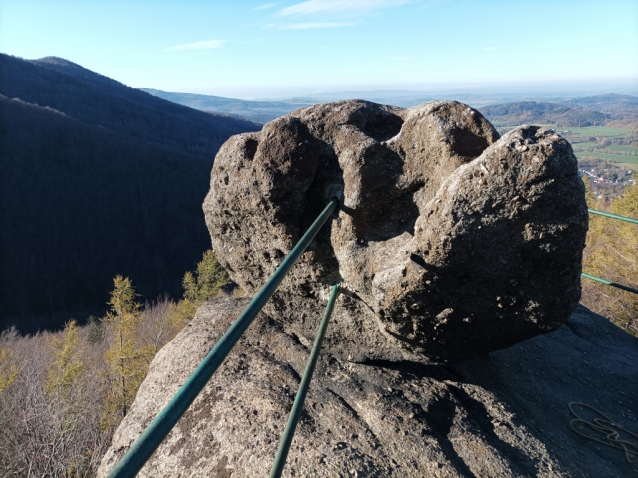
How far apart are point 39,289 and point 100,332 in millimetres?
30111

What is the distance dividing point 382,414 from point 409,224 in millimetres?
1520

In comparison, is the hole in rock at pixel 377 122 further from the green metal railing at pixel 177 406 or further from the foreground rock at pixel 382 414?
the green metal railing at pixel 177 406

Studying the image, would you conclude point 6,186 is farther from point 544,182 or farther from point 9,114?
point 544,182

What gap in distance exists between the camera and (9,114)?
305ft

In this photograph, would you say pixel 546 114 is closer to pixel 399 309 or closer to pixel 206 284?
pixel 206 284

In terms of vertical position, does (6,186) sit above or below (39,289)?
above

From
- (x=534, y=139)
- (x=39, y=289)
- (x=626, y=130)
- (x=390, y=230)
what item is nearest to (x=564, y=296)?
(x=534, y=139)

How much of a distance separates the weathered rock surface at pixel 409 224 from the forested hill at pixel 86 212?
2660 inches

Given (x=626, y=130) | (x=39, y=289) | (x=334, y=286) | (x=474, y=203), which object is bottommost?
(x=39, y=289)

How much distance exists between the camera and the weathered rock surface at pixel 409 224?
2.93 metres

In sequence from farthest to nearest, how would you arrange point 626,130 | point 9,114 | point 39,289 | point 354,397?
point 9,114 < point 626,130 < point 39,289 < point 354,397

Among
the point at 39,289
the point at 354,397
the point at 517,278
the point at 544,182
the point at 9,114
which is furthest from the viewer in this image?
the point at 9,114

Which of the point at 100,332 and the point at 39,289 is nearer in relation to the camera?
the point at 100,332

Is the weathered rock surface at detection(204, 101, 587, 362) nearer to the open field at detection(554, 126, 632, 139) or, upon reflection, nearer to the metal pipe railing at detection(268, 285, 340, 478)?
the metal pipe railing at detection(268, 285, 340, 478)
